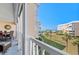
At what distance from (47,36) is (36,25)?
1.53ft

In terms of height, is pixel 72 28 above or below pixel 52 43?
above

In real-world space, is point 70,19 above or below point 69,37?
above

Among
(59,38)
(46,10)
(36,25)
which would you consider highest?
(46,10)

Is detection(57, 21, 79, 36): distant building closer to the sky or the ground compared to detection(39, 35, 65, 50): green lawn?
closer to the sky

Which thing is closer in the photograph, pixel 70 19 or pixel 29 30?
pixel 70 19

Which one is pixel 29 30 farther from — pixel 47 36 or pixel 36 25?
pixel 47 36

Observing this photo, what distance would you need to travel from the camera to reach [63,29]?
1.98 meters

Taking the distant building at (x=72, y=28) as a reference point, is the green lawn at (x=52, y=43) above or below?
below

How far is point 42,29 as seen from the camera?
2.27 m

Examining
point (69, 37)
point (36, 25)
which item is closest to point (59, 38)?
point (69, 37)

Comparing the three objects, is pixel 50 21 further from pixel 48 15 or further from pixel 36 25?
pixel 36 25

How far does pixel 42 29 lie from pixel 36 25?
0.32m
